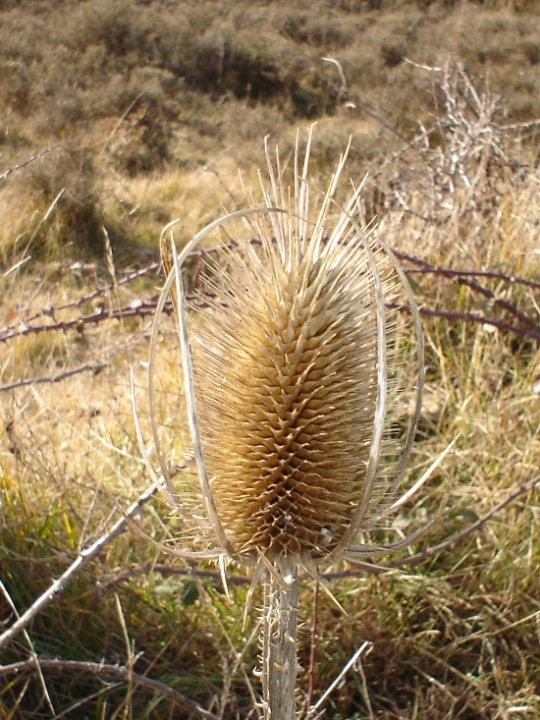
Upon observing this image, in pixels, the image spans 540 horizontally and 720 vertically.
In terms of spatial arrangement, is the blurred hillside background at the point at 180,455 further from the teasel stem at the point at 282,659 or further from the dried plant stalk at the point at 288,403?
the teasel stem at the point at 282,659

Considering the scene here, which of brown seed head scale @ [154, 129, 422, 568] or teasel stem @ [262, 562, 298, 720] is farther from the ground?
brown seed head scale @ [154, 129, 422, 568]

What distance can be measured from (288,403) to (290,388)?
27 mm

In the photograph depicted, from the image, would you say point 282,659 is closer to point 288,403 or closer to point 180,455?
point 288,403

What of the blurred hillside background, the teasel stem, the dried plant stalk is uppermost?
the dried plant stalk

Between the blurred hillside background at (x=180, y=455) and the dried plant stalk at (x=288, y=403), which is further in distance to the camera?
the blurred hillside background at (x=180, y=455)

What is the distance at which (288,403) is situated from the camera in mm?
1203

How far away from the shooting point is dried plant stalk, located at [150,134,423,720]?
1.18 m

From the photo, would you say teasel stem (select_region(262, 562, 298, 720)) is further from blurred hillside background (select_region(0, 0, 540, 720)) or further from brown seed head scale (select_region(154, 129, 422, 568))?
blurred hillside background (select_region(0, 0, 540, 720))

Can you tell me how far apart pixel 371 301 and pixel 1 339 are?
4.41ft

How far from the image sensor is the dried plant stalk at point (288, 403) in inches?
46.3

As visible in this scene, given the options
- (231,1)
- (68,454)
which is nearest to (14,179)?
(68,454)

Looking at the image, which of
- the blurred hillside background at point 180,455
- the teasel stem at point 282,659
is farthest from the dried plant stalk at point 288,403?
the blurred hillside background at point 180,455

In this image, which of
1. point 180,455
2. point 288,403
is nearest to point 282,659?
point 288,403

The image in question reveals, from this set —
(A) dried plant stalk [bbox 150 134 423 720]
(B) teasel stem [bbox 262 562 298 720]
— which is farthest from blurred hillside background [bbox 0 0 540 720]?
(B) teasel stem [bbox 262 562 298 720]
